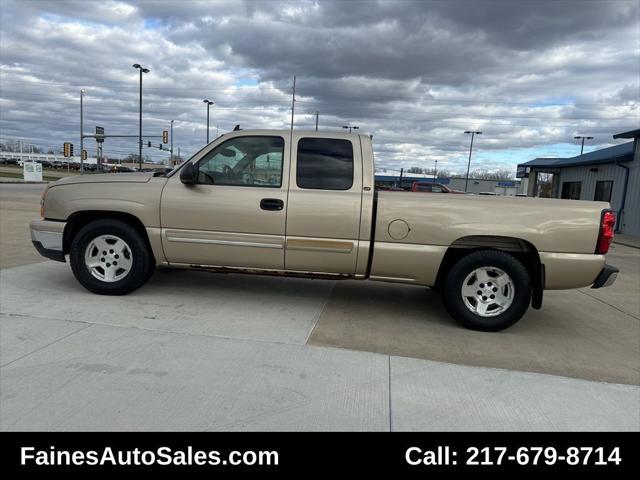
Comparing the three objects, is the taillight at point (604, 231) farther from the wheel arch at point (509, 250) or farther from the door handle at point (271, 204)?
the door handle at point (271, 204)

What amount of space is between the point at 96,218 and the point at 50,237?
0.54 meters

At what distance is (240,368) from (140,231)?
7.95 feet

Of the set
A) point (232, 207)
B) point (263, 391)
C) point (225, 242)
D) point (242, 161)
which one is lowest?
point (263, 391)

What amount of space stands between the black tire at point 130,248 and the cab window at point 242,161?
3.30 ft

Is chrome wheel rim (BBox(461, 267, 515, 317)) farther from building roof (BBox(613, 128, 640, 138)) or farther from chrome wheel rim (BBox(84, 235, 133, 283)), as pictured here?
building roof (BBox(613, 128, 640, 138))

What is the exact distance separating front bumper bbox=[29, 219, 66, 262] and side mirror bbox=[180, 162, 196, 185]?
156 cm

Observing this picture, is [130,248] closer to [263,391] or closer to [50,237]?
[50,237]

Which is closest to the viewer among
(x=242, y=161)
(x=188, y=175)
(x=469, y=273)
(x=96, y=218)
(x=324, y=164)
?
(x=469, y=273)

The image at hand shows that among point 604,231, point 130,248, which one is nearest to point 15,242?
point 130,248

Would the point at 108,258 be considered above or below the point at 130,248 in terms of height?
below

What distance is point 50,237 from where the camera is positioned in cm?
511

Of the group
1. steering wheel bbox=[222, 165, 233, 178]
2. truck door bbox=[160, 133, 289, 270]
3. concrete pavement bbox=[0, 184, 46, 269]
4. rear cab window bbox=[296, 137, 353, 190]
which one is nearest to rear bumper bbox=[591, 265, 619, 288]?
rear cab window bbox=[296, 137, 353, 190]

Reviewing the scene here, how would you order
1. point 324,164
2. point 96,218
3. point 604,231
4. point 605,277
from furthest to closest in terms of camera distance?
point 96,218
point 324,164
point 605,277
point 604,231

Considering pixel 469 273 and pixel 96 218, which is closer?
pixel 469 273
